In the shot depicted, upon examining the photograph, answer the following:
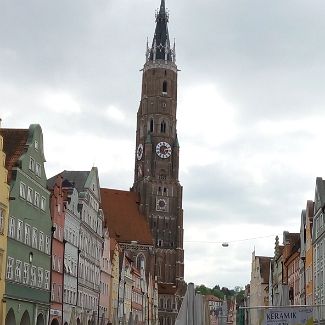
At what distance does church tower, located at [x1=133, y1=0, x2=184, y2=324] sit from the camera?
16112cm

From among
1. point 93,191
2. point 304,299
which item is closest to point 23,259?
point 93,191

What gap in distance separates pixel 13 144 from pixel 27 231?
6530 millimetres

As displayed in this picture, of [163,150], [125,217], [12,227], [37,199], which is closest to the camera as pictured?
[12,227]

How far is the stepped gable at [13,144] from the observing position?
51.5 meters

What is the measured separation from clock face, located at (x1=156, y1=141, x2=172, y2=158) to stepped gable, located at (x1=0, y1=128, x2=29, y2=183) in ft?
375

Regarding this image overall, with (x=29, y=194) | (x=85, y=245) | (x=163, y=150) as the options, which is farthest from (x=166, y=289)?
(x=29, y=194)

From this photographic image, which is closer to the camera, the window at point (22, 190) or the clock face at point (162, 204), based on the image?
the window at point (22, 190)

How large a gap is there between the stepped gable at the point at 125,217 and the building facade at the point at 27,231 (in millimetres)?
95119

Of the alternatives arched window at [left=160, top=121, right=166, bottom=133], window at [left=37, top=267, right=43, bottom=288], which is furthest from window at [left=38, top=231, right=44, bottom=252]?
arched window at [left=160, top=121, right=166, bottom=133]

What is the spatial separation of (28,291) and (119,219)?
108737mm

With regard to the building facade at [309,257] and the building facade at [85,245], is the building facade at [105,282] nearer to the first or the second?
the building facade at [85,245]

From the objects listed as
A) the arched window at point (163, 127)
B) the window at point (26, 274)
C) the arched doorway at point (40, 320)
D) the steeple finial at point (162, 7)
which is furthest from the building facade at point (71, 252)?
the steeple finial at point (162, 7)

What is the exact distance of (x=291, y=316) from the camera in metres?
28.2

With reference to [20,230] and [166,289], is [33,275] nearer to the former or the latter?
[20,230]
